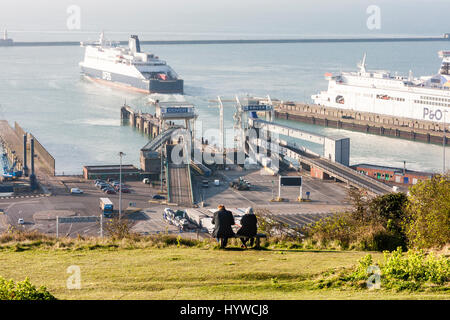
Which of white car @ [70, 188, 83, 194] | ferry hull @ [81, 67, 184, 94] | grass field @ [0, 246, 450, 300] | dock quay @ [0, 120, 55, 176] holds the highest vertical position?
ferry hull @ [81, 67, 184, 94]

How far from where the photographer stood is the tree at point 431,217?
9.38 meters

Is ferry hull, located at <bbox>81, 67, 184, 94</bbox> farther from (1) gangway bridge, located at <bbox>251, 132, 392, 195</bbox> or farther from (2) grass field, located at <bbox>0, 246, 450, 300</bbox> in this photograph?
(2) grass field, located at <bbox>0, 246, 450, 300</bbox>

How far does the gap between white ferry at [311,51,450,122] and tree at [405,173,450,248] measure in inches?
1549

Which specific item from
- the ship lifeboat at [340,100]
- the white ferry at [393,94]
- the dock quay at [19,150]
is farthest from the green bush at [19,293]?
the ship lifeboat at [340,100]

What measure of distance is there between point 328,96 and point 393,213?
4541 cm

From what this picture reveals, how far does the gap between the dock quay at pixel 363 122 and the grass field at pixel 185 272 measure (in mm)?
A: 36449

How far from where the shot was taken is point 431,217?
31.4 feet

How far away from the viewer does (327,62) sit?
332 feet

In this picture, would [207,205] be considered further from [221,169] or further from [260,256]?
[260,256]

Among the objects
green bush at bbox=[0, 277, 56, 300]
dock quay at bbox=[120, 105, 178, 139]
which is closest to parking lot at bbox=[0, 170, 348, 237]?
dock quay at bbox=[120, 105, 178, 139]

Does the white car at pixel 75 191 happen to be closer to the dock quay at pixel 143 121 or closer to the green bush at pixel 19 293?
the dock quay at pixel 143 121

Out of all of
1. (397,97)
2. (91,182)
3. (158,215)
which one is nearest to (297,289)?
(158,215)

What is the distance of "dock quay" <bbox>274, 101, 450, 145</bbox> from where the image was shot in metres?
44.1

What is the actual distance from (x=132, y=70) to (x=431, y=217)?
5892cm
